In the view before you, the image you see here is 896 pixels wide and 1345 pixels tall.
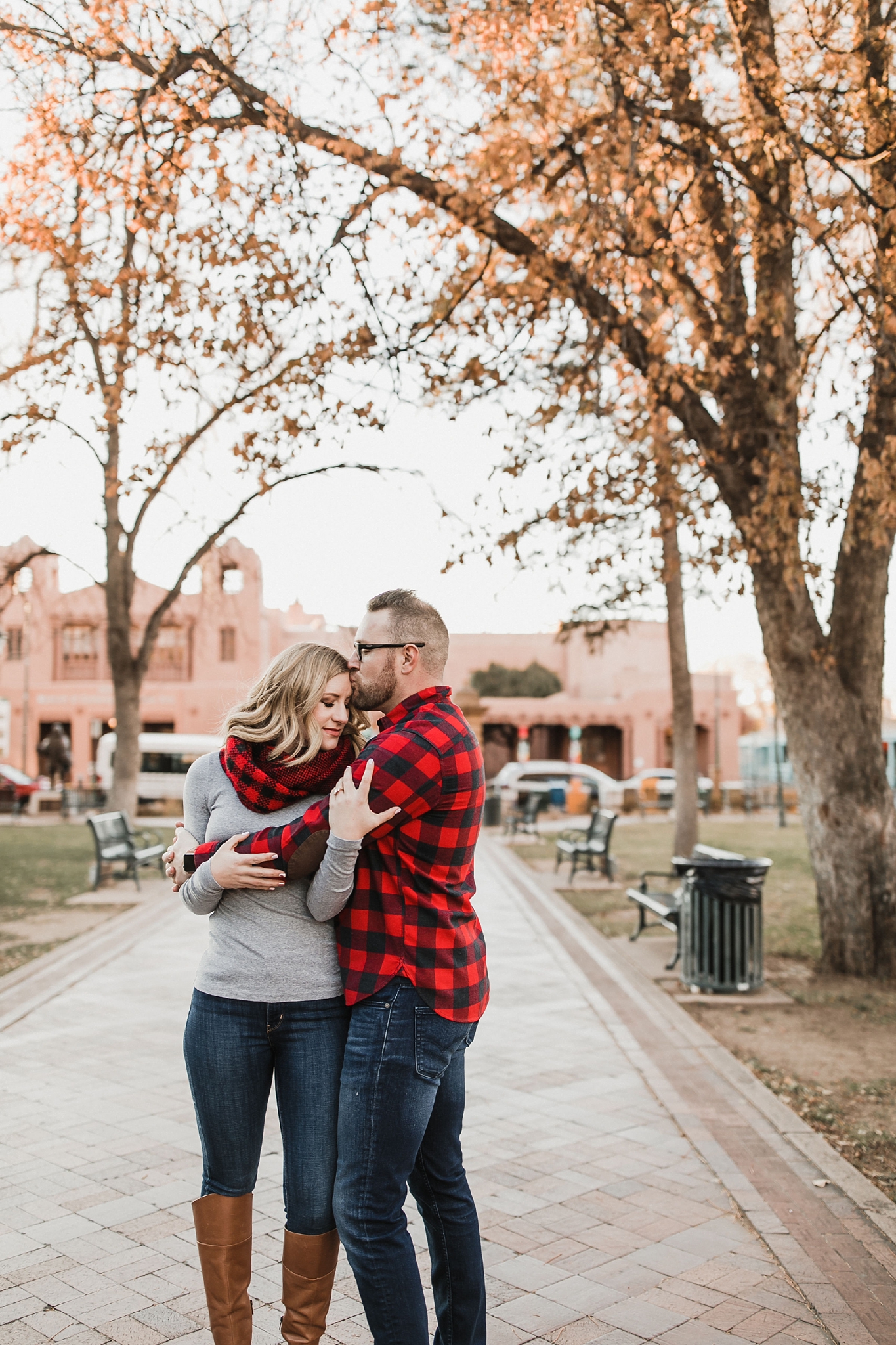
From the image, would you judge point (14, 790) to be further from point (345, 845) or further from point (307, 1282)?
point (345, 845)

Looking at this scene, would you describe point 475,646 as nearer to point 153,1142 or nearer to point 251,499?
point 251,499

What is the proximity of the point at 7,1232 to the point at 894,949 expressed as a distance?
654 cm

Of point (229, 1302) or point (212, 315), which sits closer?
point (229, 1302)

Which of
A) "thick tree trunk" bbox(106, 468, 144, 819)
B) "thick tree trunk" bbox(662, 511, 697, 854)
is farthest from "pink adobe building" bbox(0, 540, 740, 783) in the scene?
"thick tree trunk" bbox(662, 511, 697, 854)

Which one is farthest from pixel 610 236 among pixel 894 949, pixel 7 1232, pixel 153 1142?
pixel 7 1232

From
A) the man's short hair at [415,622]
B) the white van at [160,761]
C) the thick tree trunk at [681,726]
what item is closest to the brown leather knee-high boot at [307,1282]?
the man's short hair at [415,622]

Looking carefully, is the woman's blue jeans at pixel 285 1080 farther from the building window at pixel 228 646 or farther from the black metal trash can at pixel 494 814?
the building window at pixel 228 646

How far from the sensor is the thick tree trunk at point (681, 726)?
14.4 metres

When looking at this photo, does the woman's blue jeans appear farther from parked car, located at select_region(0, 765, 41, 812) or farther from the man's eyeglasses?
parked car, located at select_region(0, 765, 41, 812)

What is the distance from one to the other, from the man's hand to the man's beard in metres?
0.54

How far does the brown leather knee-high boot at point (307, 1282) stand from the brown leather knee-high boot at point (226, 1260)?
13 centimetres

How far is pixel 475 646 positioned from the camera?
61.8m

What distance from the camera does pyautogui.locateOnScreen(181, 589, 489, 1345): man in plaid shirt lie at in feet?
8.12

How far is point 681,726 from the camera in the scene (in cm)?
1461
